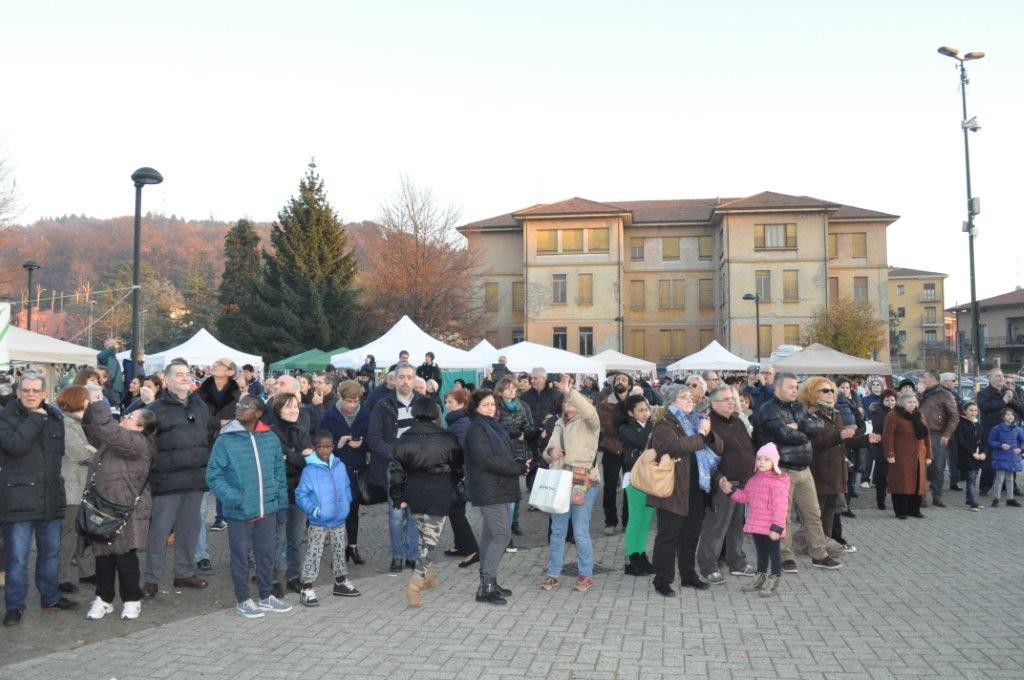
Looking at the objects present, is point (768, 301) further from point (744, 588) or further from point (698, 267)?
point (744, 588)

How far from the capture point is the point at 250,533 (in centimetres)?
677

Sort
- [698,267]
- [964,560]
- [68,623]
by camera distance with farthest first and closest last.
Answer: [698,267] → [964,560] → [68,623]

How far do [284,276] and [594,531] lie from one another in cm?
3938

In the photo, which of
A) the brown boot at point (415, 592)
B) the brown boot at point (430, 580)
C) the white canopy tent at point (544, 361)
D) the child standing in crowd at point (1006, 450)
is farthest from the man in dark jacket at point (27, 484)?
the white canopy tent at point (544, 361)

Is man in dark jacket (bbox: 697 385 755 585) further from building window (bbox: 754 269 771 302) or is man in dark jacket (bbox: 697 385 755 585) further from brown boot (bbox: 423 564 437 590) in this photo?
building window (bbox: 754 269 771 302)

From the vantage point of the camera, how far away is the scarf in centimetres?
741

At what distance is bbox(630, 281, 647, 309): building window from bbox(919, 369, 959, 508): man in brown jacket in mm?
44700

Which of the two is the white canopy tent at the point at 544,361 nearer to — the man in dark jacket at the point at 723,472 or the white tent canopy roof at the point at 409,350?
the white tent canopy roof at the point at 409,350

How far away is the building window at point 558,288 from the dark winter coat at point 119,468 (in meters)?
48.8

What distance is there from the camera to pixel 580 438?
7555 millimetres

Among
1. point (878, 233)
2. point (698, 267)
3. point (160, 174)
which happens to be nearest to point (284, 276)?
point (698, 267)

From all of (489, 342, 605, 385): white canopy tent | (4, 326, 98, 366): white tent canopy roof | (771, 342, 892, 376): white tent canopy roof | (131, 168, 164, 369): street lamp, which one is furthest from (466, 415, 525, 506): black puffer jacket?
(771, 342, 892, 376): white tent canopy roof

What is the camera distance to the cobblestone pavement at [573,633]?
5.27 m

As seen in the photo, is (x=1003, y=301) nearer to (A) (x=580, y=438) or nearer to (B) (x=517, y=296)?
(B) (x=517, y=296)
